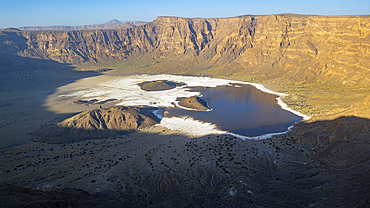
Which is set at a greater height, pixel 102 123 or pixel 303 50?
pixel 303 50

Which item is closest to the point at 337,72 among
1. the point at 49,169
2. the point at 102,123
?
the point at 102,123

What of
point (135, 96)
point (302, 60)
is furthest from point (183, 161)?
point (302, 60)

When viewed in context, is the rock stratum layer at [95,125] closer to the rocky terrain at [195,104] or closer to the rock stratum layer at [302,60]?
the rocky terrain at [195,104]

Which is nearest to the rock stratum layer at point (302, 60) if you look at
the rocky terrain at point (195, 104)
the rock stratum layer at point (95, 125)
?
the rocky terrain at point (195, 104)

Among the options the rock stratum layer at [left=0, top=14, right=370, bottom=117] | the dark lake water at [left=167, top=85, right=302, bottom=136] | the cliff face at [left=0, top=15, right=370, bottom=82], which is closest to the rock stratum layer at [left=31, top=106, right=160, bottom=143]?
the dark lake water at [left=167, top=85, right=302, bottom=136]

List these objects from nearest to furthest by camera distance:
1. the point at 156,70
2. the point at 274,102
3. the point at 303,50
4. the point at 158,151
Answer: the point at 158,151, the point at 274,102, the point at 303,50, the point at 156,70

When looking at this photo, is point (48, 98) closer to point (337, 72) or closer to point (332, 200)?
point (332, 200)

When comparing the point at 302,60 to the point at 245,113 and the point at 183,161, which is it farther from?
the point at 183,161
